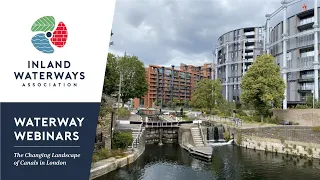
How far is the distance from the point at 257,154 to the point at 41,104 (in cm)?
2653

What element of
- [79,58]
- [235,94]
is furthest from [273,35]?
[79,58]

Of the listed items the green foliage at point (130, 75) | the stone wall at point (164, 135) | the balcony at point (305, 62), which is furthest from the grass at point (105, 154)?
the balcony at point (305, 62)

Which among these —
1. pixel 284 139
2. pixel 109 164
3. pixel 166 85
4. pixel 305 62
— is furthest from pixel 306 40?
pixel 166 85

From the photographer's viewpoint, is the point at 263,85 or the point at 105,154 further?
the point at 263,85

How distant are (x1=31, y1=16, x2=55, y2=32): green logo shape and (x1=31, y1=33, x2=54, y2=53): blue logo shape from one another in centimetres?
17

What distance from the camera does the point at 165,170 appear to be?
72.5 ft

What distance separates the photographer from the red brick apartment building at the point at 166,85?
12781 centimetres

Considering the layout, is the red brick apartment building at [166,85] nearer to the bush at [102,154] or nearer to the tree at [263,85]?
the tree at [263,85]

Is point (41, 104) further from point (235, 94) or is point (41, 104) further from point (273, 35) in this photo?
point (235, 94)

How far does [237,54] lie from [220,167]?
6878 centimetres

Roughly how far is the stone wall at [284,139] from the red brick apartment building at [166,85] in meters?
88.4

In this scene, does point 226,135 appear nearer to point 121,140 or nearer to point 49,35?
point 121,140

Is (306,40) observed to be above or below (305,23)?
below

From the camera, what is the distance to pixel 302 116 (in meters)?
37.7
